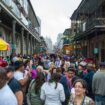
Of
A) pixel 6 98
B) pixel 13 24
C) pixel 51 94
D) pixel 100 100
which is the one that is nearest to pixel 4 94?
pixel 6 98

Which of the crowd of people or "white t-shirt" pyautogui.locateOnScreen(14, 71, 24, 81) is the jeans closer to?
the crowd of people

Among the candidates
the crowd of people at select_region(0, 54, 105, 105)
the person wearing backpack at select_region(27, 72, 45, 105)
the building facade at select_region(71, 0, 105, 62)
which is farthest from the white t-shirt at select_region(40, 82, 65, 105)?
the building facade at select_region(71, 0, 105, 62)

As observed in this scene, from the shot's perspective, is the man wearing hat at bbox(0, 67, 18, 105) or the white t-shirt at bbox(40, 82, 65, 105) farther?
the white t-shirt at bbox(40, 82, 65, 105)

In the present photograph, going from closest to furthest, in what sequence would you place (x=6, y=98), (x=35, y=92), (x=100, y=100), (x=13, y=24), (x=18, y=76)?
(x=6, y=98) < (x=35, y=92) < (x=18, y=76) < (x=100, y=100) < (x=13, y=24)

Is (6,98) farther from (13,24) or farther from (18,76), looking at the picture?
(13,24)

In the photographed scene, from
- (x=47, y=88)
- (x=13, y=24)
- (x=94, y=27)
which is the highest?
(x=13, y=24)

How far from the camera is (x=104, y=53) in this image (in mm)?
43469

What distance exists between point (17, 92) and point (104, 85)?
3.81 metres

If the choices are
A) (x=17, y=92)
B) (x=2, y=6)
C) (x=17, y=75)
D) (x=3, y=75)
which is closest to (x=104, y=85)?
(x=17, y=75)

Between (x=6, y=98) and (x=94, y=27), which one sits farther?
(x=94, y=27)

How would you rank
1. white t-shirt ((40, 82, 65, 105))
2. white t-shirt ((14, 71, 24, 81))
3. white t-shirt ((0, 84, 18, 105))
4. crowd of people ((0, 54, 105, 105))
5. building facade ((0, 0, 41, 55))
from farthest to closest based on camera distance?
building facade ((0, 0, 41, 55))
white t-shirt ((14, 71, 24, 81))
white t-shirt ((40, 82, 65, 105))
crowd of people ((0, 54, 105, 105))
white t-shirt ((0, 84, 18, 105))

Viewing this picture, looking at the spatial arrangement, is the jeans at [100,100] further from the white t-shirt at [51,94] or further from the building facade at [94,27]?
the building facade at [94,27]

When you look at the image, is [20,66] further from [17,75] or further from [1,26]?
[1,26]

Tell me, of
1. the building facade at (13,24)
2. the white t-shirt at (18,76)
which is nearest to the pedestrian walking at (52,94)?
the white t-shirt at (18,76)
